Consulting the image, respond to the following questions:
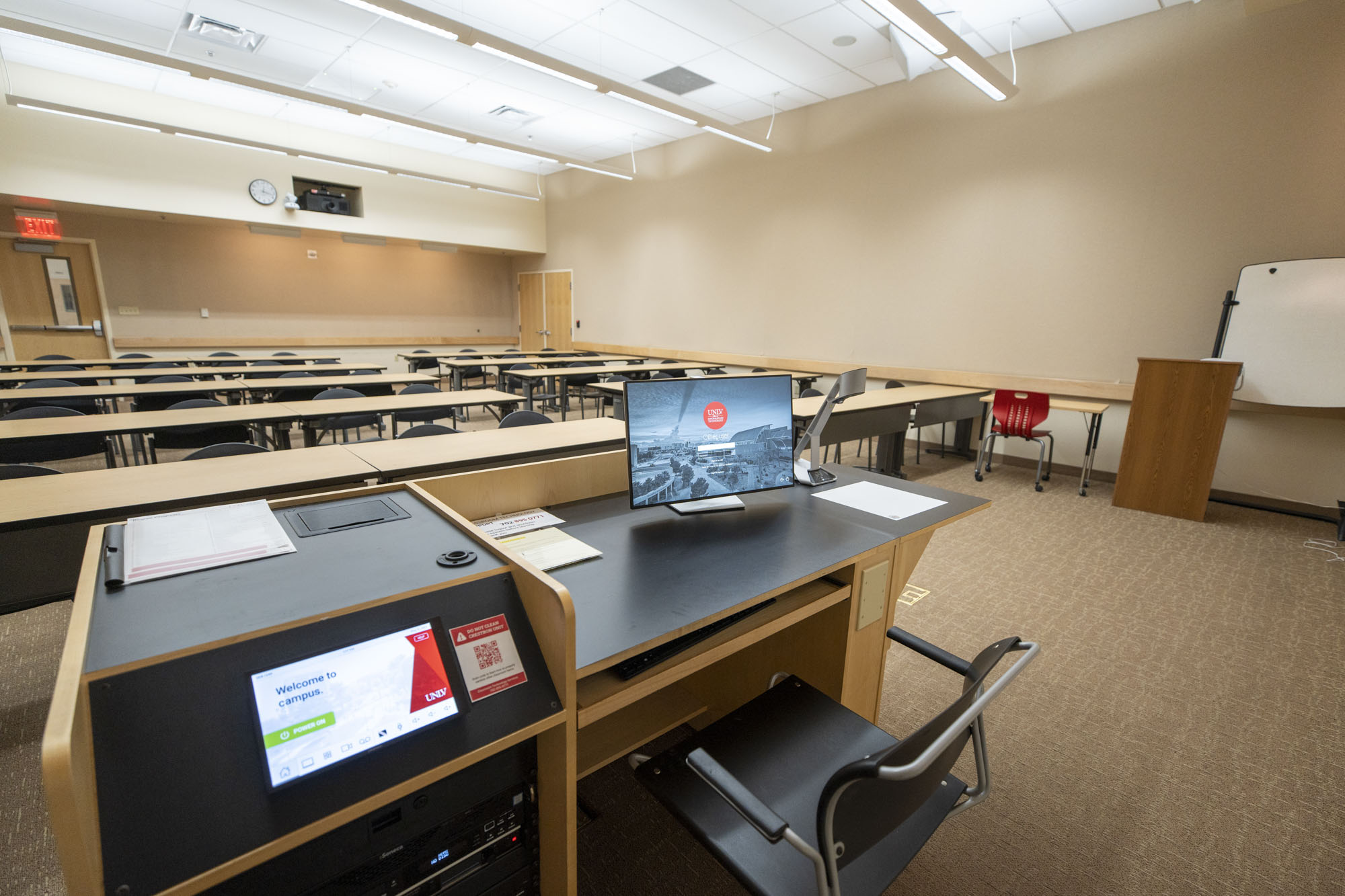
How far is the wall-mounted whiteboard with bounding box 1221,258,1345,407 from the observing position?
381cm

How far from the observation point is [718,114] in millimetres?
7230

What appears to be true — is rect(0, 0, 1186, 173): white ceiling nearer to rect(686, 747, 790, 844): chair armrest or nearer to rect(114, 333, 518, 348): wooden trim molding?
rect(114, 333, 518, 348): wooden trim molding

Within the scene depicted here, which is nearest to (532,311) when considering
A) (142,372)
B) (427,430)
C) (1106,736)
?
(142,372)

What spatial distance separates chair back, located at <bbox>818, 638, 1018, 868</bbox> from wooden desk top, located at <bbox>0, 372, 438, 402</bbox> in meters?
4.78

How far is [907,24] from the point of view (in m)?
A: 3.50

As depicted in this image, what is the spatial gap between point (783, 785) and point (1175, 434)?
4.47m

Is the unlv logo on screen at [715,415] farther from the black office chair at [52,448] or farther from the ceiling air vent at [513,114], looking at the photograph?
the ceiling air vent at [513,114]

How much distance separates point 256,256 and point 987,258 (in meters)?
10.4

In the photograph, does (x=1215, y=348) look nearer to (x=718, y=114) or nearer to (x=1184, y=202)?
(x=1184, y=202)

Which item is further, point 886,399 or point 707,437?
point 886,399

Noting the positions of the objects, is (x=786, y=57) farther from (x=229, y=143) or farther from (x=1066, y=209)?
(x=229, y=143)

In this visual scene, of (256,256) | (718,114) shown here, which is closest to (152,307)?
(256,256)

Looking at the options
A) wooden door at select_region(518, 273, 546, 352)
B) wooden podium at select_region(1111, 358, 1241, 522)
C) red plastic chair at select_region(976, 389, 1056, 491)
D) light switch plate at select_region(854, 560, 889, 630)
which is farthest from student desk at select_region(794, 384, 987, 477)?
wooden door at select_region(518, 273, 546, 352)

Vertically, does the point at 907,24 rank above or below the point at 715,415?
above
